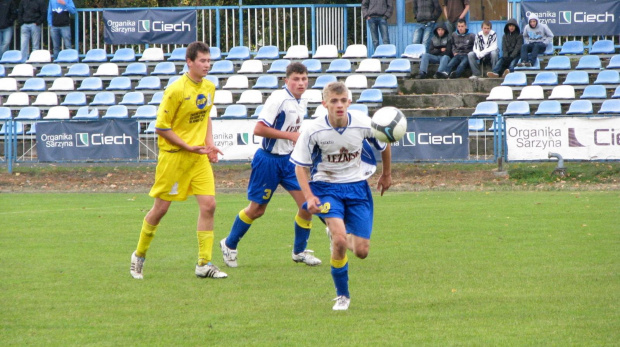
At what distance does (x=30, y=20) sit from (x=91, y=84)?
332 centimetres

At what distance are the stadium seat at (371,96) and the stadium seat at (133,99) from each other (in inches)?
251

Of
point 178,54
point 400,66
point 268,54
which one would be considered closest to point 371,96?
point 400,66

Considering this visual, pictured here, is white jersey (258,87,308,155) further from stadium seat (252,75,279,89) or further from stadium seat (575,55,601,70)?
stadium seat (575,55,601,70)

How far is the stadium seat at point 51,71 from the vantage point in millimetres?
26250

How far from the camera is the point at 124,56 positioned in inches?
1055

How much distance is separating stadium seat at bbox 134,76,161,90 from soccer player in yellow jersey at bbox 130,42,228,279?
17.3 metres

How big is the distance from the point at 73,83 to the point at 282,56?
650 centimetres

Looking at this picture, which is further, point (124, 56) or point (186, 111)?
point (124, 56)

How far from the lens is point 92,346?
5434 millimetres

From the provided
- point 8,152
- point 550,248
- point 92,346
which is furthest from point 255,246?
point 8,152

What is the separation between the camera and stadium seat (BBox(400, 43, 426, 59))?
25000 mm

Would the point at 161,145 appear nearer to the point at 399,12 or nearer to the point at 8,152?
the point at 8,152

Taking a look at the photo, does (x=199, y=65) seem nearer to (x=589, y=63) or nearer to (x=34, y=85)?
(x=589, y=63)

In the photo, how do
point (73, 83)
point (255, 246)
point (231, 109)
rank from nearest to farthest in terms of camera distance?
point (255, 246), point (231, 109), point (73, 83)
